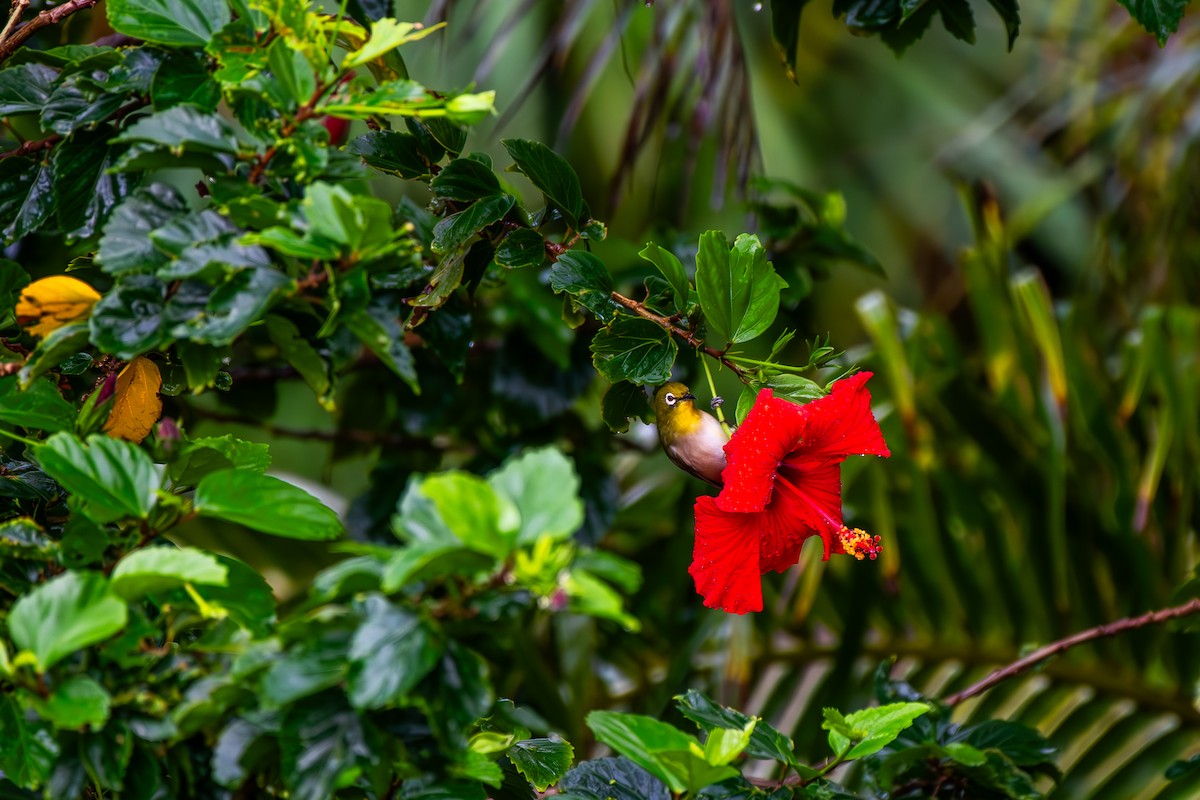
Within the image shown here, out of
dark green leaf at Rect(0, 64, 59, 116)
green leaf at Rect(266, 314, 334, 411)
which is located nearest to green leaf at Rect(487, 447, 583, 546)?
green leaf at Rect(266, 314, 334, 411)

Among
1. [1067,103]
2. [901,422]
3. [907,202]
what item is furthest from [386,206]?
[907,202]

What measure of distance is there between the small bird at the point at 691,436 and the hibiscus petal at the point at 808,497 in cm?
4

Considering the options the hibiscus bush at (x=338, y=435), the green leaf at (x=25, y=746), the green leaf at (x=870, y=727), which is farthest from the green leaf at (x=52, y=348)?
the green leaf at (x=870, y=727)

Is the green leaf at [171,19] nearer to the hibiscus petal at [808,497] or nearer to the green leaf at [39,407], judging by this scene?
→ the green leaf at [39,407]

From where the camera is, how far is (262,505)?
369 millimetres

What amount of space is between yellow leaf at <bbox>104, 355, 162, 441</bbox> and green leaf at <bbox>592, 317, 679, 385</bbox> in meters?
0.20

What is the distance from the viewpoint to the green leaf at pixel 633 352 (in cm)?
49

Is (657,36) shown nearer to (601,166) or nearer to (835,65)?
(601,166)

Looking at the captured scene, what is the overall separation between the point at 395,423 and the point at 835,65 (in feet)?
7.62

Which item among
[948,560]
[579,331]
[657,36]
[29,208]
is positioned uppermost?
[657,36]

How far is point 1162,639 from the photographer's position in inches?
40.4

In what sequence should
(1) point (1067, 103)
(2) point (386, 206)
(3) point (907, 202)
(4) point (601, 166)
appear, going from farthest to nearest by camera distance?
(3) point (907, 202) → (1) point (1067, 103) → (4) point (601, 166) → (2) point (386, 206)

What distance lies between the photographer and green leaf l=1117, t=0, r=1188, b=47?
63cm

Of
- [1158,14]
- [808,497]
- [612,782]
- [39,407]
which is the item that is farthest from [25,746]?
[1158,14]
